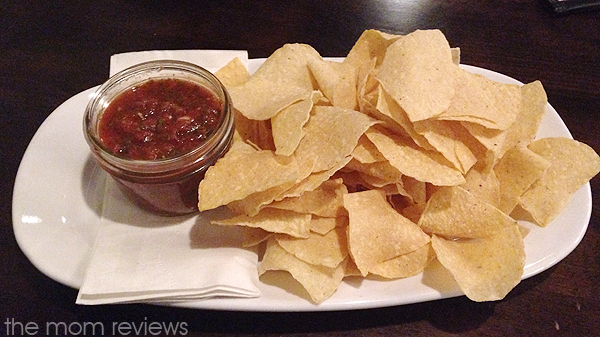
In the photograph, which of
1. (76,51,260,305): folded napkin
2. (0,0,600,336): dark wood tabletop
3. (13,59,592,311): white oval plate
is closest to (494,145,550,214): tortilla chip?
(13,59,592,311): white oval plate

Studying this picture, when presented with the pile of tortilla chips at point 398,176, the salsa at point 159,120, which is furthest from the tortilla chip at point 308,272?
the salsa at point 159,120

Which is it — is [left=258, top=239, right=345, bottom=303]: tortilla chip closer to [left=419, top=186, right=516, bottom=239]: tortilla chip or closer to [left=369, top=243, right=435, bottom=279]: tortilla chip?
[left=369, top=243, right=435, bottom=279]: tortilla chip

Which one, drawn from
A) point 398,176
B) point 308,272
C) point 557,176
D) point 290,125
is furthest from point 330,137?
point 557,176

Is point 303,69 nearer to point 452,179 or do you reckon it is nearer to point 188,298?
point 452,179

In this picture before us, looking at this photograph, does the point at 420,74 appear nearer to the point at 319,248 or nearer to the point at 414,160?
the point at 414,160

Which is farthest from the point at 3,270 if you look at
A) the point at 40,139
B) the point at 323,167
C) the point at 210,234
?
the point at 323,167

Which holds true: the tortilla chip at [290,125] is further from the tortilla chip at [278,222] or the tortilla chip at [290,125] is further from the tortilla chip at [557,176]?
the tortilla chip at [557,176]

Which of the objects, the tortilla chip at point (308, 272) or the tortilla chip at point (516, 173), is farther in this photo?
the tortilla chip at point (516, 173)
